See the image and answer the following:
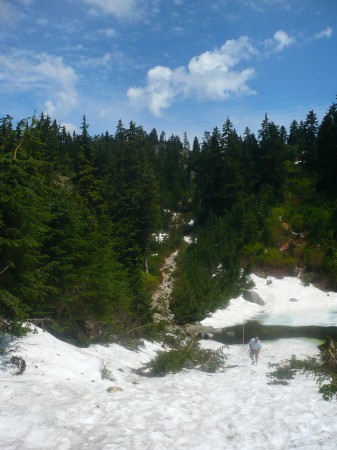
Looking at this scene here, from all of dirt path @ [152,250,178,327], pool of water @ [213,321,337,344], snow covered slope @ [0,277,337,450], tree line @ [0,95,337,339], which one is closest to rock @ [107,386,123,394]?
snow covered slope @ [0,277,337,450]

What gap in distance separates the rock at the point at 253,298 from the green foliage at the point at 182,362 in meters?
22.7

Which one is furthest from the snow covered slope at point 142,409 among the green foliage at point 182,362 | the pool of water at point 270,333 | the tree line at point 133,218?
the pool of water at point 270,333

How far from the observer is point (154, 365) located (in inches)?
555

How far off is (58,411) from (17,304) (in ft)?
12.1

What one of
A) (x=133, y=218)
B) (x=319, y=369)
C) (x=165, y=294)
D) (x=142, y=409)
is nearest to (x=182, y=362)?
(x=319, y=369)

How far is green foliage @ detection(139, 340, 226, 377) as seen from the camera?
14127 mm

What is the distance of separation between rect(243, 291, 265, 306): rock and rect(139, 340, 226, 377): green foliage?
22661 mm

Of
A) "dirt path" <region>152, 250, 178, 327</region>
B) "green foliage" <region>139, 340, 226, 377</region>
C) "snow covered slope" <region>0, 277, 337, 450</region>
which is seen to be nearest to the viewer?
"snow covered slope" <region>0, 277, 337, 450</region>

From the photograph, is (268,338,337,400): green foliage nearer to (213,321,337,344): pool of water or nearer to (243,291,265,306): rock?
(213,321,337,344): pool of water

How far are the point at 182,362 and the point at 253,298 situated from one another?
25452 millimetres

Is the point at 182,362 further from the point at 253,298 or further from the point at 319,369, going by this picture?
the point at 253,298

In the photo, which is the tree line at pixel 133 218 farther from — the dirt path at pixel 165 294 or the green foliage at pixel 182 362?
the green foliage at pixel 182 362

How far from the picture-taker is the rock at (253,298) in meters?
39.4

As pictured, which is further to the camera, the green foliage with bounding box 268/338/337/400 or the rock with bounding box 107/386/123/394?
the green foliage with bounding box 268/338/337/400
